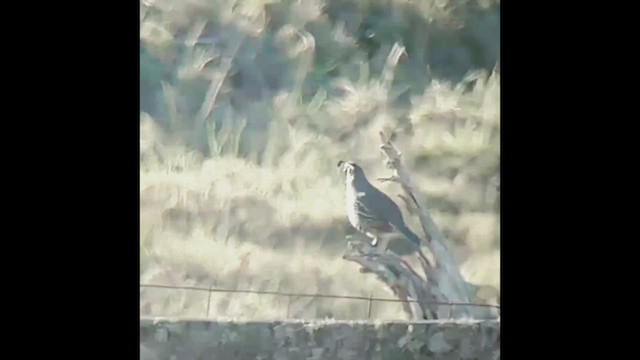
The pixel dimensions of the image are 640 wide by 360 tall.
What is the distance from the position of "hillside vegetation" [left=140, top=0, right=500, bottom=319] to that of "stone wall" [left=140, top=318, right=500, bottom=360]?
1.1 inches

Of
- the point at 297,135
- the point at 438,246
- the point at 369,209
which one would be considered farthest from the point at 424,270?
the point at 297,135

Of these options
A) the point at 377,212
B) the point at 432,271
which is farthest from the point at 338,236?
the point at 432,271

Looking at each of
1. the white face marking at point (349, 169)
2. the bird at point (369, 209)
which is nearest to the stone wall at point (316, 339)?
the bird at point (369, 209)

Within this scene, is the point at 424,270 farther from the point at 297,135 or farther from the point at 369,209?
the point at 297,135

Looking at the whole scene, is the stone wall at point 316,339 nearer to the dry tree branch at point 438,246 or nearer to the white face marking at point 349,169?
the dry tree branch at point 438,246

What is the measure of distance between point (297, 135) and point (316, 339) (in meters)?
0.39

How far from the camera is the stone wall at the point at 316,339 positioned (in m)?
1.47

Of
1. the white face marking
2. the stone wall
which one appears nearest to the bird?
the white face marking

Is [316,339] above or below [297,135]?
below

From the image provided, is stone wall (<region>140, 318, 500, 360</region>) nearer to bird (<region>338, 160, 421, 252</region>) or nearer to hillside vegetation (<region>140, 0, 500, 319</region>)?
hillside vegetation (<region>140, 0, 500, 319</region>)

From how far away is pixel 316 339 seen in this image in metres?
1.48
